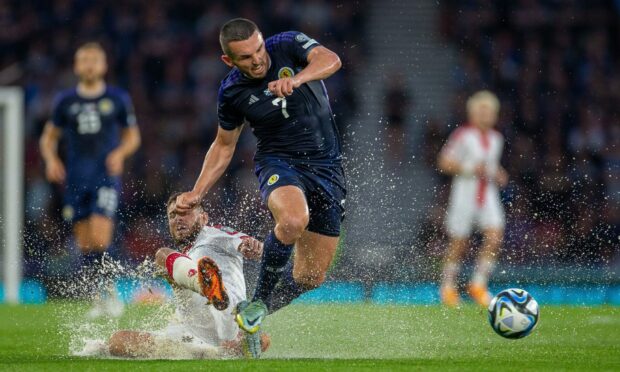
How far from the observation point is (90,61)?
11.4 metres

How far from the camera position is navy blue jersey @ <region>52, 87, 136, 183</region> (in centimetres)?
1166

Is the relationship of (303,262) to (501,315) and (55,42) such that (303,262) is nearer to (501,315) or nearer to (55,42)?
(501,315)

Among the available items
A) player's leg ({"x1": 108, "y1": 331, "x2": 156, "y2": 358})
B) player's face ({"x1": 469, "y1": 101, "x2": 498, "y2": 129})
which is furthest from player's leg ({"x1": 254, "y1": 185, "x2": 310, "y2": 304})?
player's face ({"x1": 469, "y1": 101, "x2": 498, "y2": 129})

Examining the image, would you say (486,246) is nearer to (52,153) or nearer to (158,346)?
(52,153)

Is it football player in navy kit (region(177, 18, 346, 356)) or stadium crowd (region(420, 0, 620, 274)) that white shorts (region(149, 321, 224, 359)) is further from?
stadium crowd (region(420, 0, 620, 274))

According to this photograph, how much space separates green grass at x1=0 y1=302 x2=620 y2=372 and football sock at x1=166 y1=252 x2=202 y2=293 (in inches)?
18.3

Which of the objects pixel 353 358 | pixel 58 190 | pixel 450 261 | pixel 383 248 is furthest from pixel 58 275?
pixel 353 358

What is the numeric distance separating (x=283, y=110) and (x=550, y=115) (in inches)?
386

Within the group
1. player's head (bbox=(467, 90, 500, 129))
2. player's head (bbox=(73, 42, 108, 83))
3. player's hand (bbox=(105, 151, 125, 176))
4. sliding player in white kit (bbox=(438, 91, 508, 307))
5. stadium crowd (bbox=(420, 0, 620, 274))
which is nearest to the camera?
player's head (bbox=(73, 42, 108, 83))

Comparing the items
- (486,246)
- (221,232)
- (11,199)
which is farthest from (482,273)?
(11,199)

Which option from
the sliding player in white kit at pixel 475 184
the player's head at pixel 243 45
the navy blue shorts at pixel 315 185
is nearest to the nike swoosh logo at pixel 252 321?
the navy blue shorts at pixel 315 185

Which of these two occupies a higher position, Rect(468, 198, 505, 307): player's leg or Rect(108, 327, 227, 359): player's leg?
Rect(468, 198, 505, 307): player's leg

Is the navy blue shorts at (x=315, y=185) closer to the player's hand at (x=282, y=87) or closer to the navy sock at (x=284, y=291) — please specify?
the navy sock at (x=284, y=291)

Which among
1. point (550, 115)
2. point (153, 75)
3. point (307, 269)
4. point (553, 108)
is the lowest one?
point (307, 269)
